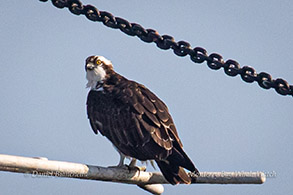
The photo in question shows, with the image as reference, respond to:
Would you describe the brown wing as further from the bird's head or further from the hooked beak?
the hooked beak

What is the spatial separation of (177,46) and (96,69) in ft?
11.9

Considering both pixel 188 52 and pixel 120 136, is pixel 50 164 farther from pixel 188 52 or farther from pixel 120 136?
pixel 120 136

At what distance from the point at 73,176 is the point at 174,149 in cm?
273

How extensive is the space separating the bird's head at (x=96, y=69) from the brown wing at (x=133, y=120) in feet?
1.41

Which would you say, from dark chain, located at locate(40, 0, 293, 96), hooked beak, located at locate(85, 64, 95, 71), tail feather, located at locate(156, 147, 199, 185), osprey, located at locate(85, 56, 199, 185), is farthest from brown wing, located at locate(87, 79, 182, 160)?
dark chain, located at locate(40, 0, 293, 96)

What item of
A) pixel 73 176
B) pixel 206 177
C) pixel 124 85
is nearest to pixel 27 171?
pixel 73 176

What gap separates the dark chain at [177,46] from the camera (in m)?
6.84

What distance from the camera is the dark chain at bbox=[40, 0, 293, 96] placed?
6842 millimetres

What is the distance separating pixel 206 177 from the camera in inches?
283

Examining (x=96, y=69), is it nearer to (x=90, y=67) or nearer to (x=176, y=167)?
(x=90, y=67)

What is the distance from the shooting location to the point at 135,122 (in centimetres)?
900

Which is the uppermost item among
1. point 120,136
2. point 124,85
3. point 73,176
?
point 124,85

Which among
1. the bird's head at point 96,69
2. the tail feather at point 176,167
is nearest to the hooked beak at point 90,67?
the bird's head at point 96,69

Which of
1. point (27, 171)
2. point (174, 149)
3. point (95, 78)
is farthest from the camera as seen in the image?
point (95, 78)
